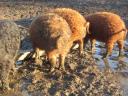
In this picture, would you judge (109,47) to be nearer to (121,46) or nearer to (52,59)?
(121,46)

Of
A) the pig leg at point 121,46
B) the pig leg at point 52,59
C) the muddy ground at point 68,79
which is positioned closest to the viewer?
the muddy ground at point 68,79

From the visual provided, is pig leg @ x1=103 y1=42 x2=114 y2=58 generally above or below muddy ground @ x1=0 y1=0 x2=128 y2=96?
above

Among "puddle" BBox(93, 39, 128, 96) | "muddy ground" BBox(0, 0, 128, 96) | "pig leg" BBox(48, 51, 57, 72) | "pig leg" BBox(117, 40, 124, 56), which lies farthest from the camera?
"pig leg" BBox(117, 40, 124, 56)

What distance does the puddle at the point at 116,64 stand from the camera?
8094mm

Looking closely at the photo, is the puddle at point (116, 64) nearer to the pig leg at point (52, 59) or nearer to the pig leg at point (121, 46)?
the pig leg at point (121, 46)

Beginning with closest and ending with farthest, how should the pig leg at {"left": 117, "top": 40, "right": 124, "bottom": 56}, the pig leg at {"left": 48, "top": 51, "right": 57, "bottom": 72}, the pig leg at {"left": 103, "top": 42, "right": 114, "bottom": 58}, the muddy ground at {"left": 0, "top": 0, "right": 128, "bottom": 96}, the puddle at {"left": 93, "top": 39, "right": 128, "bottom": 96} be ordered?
1. the muddy ground at {"left": 0, "top": 0, "right": 128, "bottom": 96}
2. the pig leg at {"left": 48, "top": 51, "right": 57, "bottom": 72}
3. the puddle at {"left": 93, "top": 39, "right": 128, "bottom": 96}
4. the pig leg at {"left": 103, "top": 42, "right": 114, "bottom": 58}
5. the pig leg at {"left": 117, "top": 40, "right": 124, "bottom": 56}

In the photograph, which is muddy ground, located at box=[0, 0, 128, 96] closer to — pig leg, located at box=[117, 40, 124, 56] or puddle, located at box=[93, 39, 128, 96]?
puddle, located at box=[93, 39, 128, 96]

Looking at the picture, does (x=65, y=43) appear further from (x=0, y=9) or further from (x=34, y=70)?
(x=0, y=9)

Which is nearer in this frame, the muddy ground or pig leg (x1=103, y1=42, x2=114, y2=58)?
the muddy ground

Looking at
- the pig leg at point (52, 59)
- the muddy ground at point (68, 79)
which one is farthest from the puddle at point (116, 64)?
the pig leg at point (52, 59)

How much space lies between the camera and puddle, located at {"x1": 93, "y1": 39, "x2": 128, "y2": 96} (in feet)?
26.6

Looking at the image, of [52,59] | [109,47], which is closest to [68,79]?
[52,59]

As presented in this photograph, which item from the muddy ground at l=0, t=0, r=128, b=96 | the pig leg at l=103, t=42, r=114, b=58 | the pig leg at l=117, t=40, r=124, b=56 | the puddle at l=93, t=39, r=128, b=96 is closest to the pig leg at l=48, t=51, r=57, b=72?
the muddy ground at l=0, t=0, r=128, b=96

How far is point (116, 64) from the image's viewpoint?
29.3ft
